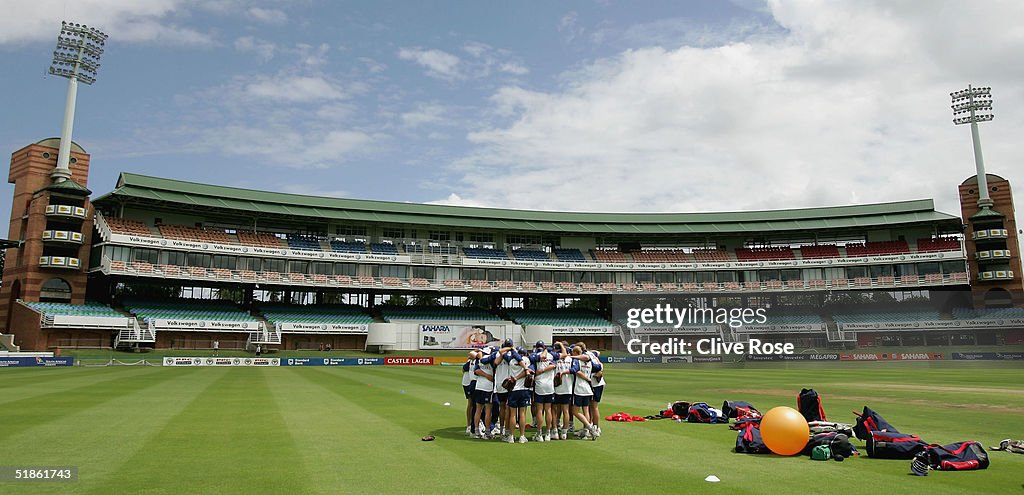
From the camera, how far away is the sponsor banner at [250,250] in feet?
193

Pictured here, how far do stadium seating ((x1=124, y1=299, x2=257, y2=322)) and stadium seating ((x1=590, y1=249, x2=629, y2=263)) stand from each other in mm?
40665

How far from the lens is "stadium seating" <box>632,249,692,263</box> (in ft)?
260

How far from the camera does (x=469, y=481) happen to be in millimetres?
9094

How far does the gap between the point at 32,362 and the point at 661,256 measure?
6418cm

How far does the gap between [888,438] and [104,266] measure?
2487 inches

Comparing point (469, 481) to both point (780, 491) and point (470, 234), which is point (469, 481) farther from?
point (470, 234)

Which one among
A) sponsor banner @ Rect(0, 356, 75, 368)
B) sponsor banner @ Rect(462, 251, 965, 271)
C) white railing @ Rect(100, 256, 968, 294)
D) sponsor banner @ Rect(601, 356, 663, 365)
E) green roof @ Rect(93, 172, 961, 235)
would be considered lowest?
sponsor banner @ Rect(601, 356, 663, 365)

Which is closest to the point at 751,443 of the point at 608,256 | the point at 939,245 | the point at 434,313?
the point at 434,313

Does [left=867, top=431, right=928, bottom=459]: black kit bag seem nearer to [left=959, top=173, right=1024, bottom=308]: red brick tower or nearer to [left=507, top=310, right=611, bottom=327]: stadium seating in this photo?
[left=507, top=310, right=611, bottom=327]: stadium seating

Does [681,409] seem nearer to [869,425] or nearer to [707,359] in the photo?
[869,425]

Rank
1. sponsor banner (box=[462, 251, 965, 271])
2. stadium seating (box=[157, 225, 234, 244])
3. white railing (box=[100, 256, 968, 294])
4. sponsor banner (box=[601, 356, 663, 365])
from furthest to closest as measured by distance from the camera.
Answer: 1. sponsor banner (box=[462, 251, 965, 271])
2. stadium seating (box=[157, 225, 234, 244])
3. sponsor banner (box=[601, 356, 663, 365])
4. white railing (box=[100, 256, 968, 294])

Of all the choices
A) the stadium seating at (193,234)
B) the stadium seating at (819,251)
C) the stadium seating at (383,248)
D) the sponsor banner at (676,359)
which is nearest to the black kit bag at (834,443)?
the sponsor banner at (676,359)

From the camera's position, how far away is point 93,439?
12.3 meters

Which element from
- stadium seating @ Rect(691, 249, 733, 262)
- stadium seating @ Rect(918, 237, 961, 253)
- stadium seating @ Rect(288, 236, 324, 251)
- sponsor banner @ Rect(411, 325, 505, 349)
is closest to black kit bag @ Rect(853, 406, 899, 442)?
sponsor banner @ Rect(411, 325, 505, 349)
